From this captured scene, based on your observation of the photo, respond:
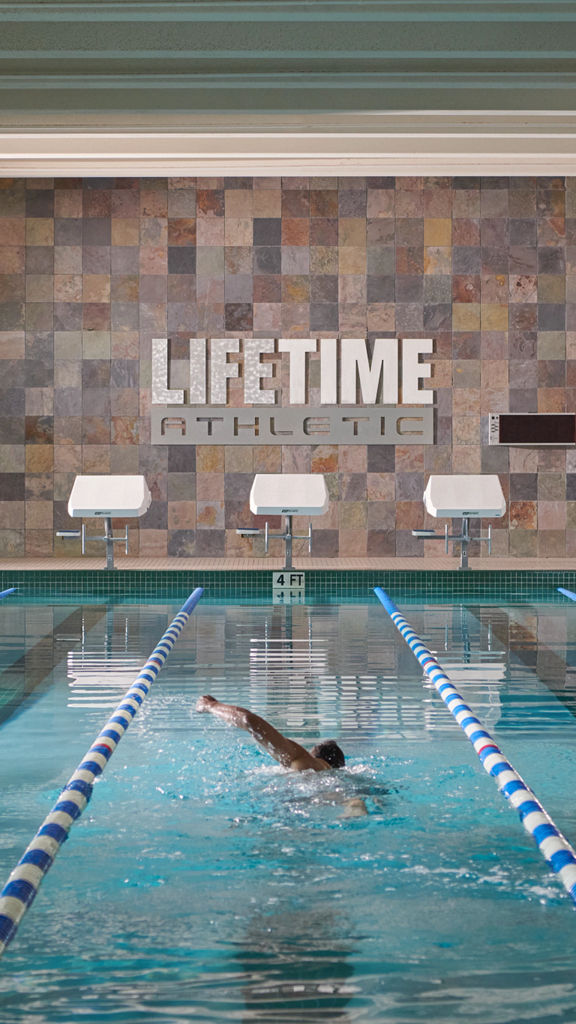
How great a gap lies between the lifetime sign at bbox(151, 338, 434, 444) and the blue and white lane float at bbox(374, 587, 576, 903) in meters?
5.15

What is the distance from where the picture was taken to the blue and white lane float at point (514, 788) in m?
2.55

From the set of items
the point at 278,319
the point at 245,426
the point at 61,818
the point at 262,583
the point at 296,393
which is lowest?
the point at 262,583

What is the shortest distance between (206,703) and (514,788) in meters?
1.43

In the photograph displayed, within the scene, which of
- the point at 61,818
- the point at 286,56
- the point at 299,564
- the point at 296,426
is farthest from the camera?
the point at 296,426

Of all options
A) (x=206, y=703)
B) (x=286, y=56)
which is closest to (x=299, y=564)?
(x=286, y=56)

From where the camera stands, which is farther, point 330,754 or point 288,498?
point 288,498

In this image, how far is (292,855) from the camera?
2.77 metres

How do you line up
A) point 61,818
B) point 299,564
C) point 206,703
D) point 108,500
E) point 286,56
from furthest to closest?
point 299,564 < point 108,500 < point 286,56 < point 206,703 < point 61,818

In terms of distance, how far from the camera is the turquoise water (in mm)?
2031

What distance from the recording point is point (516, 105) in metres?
7.53

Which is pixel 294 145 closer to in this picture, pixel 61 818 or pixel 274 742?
pixel 274 742

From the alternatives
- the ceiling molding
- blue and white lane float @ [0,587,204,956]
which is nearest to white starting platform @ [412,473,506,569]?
the ceiling molding

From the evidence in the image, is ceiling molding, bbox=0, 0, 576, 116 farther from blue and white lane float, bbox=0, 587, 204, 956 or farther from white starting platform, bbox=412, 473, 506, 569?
blue and white lane float, bbox=0, 587, 204, 956

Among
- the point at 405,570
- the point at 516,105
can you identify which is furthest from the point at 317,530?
the point at 516,105
